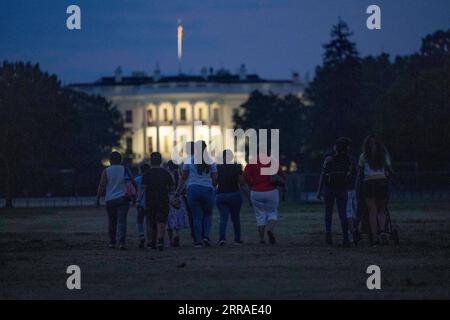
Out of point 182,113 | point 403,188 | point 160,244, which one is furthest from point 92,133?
point 160,244

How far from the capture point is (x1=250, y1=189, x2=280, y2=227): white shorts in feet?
80.7

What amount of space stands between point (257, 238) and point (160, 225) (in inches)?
155

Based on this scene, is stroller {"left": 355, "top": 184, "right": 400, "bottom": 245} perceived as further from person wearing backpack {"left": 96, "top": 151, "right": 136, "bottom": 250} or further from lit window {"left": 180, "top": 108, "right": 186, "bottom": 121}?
lit window {"left": 180, "top": 108, "right": 186, "bottom": 121}

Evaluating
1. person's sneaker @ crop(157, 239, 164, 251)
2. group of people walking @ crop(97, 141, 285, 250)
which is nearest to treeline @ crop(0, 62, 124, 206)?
group of people walking @ crop(97, 141, 285, 250)

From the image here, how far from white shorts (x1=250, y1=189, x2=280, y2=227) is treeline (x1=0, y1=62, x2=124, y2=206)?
37581 millimetres

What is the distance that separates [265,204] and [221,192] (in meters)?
0.84

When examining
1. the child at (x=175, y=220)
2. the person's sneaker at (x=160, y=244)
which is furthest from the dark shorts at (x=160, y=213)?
the child at (x=175, y=220)

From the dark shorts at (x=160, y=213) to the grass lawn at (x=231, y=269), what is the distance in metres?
0.59

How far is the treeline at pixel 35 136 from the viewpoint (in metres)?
67.1

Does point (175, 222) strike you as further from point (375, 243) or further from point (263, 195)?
point (375, 243)

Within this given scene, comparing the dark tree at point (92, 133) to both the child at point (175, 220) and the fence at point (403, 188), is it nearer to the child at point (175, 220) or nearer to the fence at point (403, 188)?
the fence at point (403, 188)

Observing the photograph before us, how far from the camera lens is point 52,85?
78.2 metres

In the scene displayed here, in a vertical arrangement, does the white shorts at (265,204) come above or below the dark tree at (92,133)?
below
